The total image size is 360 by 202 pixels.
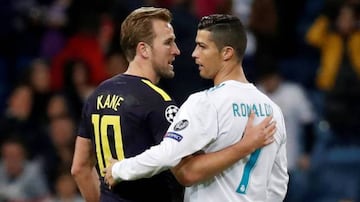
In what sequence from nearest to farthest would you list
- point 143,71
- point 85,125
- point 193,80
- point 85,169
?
1. point 143,71
2. point 85,125
3. point 85,169
4. point 193,80

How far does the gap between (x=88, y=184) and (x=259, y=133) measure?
123 centimetres

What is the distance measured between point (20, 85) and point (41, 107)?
0.31 meters

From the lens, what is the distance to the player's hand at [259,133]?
19.5 feet

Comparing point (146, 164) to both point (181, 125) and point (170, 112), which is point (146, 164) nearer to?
point (181, 125)

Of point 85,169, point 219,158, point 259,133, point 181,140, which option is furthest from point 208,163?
point 85,169

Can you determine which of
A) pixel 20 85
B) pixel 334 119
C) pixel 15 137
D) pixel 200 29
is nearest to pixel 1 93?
pixel 20 85

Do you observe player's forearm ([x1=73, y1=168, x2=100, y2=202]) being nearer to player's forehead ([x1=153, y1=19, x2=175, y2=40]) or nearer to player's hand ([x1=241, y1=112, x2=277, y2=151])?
player's forehead ([x1=153, y1=19, x2=175, y2=40])

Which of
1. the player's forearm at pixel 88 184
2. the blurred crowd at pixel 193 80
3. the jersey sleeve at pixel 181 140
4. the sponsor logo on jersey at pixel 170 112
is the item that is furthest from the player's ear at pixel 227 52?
the blurred crowd at pixel 193 80

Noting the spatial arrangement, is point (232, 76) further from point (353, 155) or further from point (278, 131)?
point (353, 155)

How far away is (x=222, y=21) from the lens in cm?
605

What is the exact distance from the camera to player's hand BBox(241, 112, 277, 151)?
5.93 m

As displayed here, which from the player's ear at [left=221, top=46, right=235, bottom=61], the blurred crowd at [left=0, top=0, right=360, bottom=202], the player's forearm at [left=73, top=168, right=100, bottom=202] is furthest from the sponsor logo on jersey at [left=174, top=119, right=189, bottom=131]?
the blurred crowd at [left=0, top=0, right=360, bottom=202]

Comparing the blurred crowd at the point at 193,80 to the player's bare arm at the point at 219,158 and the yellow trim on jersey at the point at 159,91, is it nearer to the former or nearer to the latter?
the yellow trim on jersey at the point at 159,91

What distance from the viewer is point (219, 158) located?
5.89 meters
